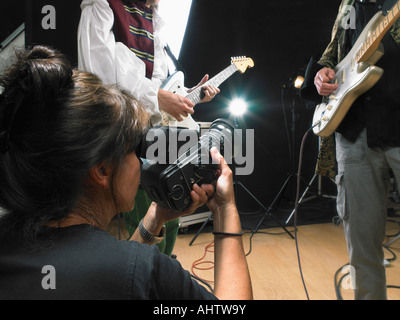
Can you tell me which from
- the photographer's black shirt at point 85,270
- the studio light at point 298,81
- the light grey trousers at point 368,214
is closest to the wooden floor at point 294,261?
the light grey trousers at point 368,214

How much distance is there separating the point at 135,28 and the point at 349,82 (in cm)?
104

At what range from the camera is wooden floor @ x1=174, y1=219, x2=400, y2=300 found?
4.84ft

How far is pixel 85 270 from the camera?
37cm

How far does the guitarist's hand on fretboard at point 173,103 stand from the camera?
47.3 inches

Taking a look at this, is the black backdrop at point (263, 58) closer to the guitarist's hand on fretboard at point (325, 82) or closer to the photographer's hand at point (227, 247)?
the guitarist's hand on fretboard at point (325, 82)

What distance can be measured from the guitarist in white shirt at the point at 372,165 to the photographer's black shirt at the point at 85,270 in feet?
3.38

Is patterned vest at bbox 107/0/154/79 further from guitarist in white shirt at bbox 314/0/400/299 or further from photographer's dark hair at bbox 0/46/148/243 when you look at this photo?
guitarist in white shirt at bbox 314/0/400/299

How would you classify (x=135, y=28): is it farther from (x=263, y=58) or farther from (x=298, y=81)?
(x=263, y=58)

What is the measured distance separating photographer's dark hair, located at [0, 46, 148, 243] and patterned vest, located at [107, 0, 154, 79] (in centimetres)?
76

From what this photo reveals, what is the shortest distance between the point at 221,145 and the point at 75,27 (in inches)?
72.7

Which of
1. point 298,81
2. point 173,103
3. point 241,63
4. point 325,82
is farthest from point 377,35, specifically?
point 298,81

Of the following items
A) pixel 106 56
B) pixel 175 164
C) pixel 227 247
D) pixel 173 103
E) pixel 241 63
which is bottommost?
pixel 227 247

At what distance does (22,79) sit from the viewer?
0.41m
